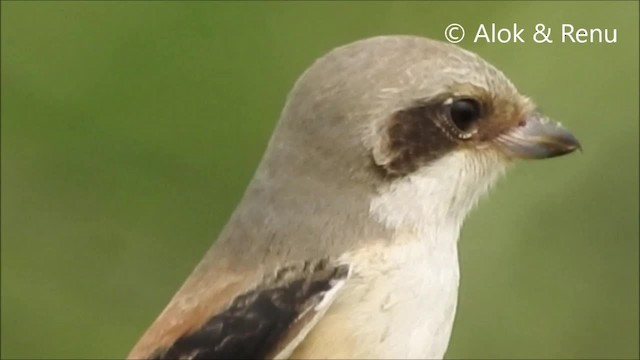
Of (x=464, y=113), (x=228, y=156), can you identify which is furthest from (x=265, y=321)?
(x=228, y=156)

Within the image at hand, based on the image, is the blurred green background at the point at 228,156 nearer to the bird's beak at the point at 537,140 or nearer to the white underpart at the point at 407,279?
the bird's beak at the point at 537,140

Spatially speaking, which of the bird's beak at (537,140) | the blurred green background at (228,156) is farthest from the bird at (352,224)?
the blurred green background at (228,156)

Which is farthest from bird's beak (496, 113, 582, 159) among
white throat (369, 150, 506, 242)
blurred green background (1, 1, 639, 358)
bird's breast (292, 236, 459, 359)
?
blurred green background (1, 1, 639, 358)

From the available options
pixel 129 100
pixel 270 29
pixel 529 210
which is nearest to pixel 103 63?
pixel 129 100

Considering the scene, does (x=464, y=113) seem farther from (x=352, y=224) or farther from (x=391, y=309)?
(x=391, y=309)

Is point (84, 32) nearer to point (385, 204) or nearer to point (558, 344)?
point (558, 344)

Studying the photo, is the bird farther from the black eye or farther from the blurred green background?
the blurred green background
